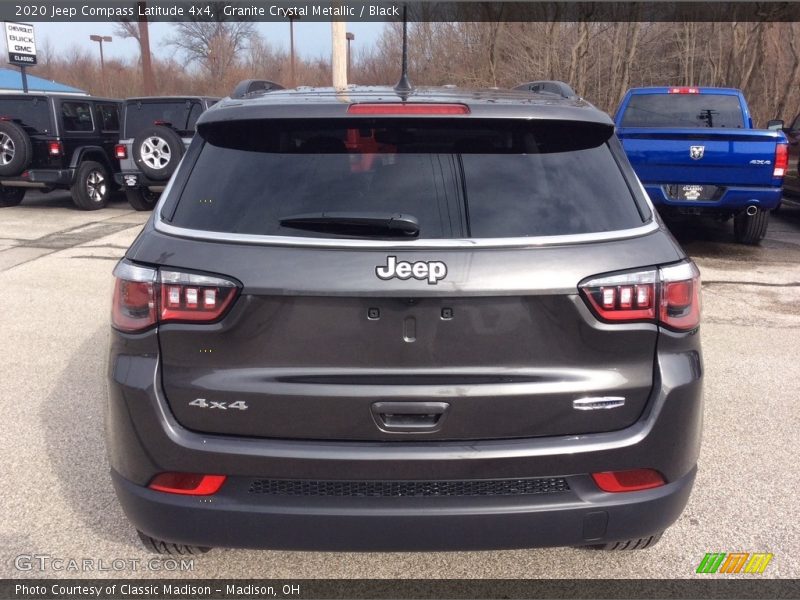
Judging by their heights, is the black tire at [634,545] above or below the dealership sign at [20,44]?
below

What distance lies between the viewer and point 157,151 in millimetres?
11523

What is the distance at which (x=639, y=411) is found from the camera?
2109mm

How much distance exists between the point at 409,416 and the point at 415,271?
433mm

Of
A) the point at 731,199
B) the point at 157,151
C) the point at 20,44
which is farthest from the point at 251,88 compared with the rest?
the point at 20,44

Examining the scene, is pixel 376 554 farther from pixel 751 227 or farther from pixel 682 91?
pixel 682 91

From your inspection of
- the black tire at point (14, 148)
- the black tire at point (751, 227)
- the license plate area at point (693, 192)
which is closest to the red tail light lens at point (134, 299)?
the license plate area at point (693, 192)

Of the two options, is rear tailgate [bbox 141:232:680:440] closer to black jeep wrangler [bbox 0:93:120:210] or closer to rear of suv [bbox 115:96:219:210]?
rear of suv [bbox 115:96:219:210]

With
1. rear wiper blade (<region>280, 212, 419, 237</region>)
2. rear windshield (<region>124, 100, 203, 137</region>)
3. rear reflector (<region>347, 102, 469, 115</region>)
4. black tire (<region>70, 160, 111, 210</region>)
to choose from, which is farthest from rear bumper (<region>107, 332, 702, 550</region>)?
black tire (<region>70, 160, 111, 210</region>)

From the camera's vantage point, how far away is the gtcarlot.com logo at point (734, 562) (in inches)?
106

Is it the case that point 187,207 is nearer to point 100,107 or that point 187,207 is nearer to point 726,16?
point 100,107

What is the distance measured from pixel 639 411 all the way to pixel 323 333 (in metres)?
0.99

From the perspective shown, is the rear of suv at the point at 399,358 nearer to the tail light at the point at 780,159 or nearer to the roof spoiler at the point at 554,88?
the roof spoiler at the point at 554,88

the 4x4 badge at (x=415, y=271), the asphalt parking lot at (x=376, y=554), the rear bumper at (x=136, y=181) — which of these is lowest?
the asphalt parking lot at (x=376, y=554)

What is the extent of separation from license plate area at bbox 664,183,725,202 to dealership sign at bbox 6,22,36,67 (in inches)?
726
